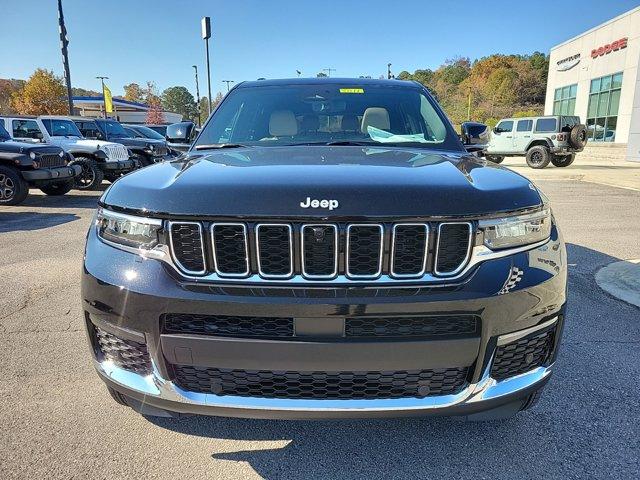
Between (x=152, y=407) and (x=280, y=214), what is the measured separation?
925 mm

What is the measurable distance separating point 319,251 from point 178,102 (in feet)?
449

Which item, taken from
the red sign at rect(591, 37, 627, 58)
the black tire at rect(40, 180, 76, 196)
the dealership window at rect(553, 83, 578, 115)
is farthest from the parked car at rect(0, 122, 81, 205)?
the dealership window at rect(553, 83, 578, 115)

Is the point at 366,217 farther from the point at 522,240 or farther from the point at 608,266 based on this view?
the point at 608,266

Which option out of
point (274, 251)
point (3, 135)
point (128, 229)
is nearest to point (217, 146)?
point (128, 229)

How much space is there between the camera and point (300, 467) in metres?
2.10

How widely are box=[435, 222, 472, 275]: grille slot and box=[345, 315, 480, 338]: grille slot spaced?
0.56 feet

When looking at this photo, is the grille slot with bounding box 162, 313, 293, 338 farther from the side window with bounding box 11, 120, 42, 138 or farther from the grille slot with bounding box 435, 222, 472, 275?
the side window with bounding box 11, 120, 42, 138

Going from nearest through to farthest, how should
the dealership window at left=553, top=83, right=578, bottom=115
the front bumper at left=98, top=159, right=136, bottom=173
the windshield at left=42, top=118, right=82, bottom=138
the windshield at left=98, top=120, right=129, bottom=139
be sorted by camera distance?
the front bumper at left=98, top=159, right=136, bottom=173, the windshield at left=42, top=118, right=82, bottom=138, the windshield at left=98, top=120, right=129, bottom=139, the dealership window at left=553, top=83, right=578, bottom=115

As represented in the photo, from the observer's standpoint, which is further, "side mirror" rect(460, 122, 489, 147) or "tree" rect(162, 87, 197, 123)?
"tree" rect(162, 87, 197, 123)

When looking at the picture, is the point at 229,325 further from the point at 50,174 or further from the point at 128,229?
the point at 50,174

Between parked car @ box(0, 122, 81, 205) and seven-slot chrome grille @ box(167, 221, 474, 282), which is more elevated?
seven-slot chrome grille @ box(167, 221, 474, 282)

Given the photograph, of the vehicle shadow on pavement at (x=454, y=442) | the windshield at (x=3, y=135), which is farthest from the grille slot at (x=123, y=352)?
the windshield at (x=3, y=135)

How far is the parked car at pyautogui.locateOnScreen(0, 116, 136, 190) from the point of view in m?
11.9

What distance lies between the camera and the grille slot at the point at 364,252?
1.71 metres
